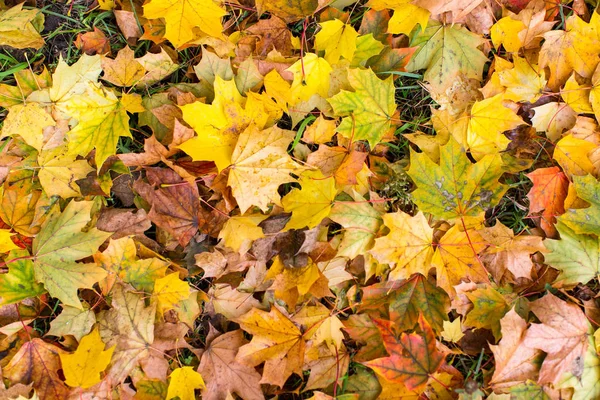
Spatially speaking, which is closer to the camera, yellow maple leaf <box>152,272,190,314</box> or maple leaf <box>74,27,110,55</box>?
yellow maple leaf <box>152,272,190,314</box>

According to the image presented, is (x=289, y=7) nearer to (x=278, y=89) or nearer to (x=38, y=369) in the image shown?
(x=278, y=89)

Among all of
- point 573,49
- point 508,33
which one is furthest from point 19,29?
point 573,49

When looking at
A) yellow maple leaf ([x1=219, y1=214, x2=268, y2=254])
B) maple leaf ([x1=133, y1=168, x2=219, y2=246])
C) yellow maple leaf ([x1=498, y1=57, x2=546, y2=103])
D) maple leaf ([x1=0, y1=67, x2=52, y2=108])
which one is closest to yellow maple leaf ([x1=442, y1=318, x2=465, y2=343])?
yellow maple leaf ([x1=219, y1=214, x2=268, y2=254])

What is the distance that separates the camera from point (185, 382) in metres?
1.82

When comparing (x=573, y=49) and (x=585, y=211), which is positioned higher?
(x=573, y=49)

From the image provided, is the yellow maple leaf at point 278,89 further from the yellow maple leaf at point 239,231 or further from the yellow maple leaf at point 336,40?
the yellow maple leaf at point 239,231

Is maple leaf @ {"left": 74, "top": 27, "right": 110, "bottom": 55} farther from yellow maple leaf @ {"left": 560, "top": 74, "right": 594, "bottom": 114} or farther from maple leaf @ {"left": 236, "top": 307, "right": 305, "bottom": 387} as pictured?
yellow maple leaf @ {"left": 560, "top": 74, "right": 594, "bottom": 114}

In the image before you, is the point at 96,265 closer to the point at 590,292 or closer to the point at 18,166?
the point at 18,166

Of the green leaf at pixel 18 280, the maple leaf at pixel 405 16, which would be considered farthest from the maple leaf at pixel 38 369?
the maple leaf at pixel 405 16

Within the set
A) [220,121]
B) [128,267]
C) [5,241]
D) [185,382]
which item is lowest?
[185,382]

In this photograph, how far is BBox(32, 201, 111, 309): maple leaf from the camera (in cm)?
173

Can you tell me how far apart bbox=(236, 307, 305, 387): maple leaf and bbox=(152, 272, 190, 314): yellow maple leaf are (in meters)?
0.23

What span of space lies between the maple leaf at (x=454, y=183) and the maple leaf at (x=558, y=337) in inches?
17.0

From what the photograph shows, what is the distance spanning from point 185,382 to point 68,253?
623mm
